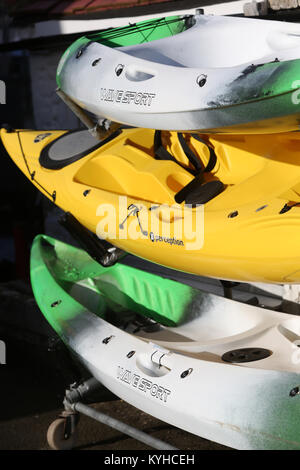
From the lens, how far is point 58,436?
10.8 ft

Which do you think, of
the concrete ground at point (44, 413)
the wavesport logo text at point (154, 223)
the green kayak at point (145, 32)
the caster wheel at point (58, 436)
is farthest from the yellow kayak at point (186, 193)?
the caster wheel at point (58, 436)

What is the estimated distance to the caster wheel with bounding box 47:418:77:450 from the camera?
3273 millimetres

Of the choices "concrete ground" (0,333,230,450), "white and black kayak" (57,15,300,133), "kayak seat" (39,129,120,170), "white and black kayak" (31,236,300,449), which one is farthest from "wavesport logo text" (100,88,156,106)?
"concrete ground" (0,333,230,450)

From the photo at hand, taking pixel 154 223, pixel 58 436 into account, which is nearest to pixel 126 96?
pixel 154 223

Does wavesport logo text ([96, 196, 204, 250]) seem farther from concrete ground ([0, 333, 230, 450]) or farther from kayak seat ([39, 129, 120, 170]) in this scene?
concrete ground ([0, 333, 230, 450])

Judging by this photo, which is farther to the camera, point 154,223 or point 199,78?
point 154,223

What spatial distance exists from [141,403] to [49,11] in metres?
3.06

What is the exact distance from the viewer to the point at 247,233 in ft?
9.23

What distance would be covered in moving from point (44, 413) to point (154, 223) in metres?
1.19

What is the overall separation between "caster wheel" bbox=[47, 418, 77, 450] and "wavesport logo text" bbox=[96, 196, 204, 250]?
2.70 ft

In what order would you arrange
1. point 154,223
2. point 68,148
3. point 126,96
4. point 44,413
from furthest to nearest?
point 68,148
point 44,413
point 154,223
point 126,96

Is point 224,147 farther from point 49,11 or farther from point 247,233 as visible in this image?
point 49,11

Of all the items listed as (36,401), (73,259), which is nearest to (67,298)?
(73,259)

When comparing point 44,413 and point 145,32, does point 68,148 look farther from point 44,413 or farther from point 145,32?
point 44,413
